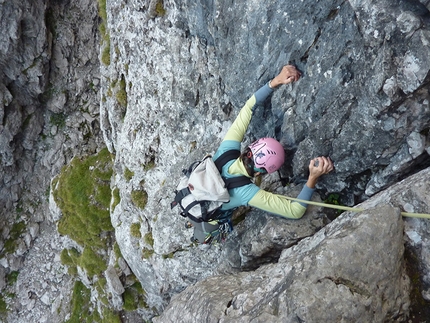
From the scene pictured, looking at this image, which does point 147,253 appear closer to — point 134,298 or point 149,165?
point 149,165

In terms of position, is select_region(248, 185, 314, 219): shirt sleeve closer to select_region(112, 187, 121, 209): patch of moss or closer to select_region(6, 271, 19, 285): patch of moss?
select_region(112, 187, 121, 209): patch of moss

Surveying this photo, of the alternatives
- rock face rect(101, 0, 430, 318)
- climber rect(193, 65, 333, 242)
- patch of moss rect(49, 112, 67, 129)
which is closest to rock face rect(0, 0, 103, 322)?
patch of moss rect(49, 112, 67, 129)

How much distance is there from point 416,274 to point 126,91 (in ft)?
49.6

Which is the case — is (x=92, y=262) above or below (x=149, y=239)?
below

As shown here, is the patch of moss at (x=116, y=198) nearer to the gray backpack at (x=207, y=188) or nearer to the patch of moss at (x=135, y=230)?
the patch of moss at (x=135, y=230)

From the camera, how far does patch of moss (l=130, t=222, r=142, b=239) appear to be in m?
16.0

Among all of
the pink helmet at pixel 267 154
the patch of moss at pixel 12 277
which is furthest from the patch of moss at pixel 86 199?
the pink helmet at pixel 267 154

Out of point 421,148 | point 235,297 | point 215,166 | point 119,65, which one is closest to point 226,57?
point 215,166

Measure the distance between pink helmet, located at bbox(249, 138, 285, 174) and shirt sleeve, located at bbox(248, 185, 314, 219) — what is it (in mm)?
740

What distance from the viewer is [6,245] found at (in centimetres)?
3073

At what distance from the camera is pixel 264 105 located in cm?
976

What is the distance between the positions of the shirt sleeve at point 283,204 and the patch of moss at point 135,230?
30.7 feet

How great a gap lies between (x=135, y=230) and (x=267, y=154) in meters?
10.2

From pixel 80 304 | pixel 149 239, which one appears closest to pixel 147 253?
pixel 149 239
